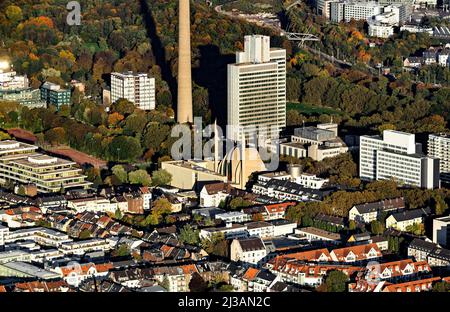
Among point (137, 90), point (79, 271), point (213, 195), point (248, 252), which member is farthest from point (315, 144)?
point (79, 271)

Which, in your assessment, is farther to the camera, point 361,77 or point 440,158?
point 361,77

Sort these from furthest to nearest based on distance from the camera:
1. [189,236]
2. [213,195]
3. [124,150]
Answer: [124,150], [213,195], [189,236]

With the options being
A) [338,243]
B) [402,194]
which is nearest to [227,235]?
[338,243]

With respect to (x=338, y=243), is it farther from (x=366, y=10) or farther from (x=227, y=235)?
(x=366, y=10)

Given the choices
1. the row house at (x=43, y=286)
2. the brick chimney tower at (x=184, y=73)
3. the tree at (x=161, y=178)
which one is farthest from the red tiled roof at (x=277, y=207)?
the brick chimney tower at (x=184, y=73)

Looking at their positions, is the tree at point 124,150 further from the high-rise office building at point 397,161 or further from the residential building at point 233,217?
the residential building at point 233,217

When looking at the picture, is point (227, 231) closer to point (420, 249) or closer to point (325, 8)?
point (420, 249)

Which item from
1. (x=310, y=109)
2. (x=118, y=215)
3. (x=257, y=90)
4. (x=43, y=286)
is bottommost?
(x=310, y=109)
